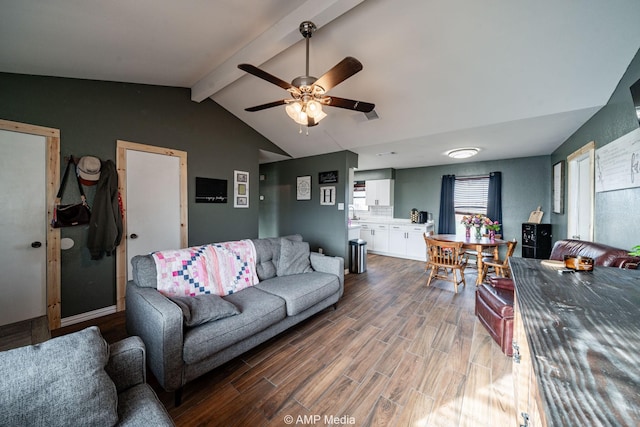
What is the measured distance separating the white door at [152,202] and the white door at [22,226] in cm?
71

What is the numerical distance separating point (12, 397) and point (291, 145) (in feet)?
14.3

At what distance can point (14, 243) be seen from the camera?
228 cm

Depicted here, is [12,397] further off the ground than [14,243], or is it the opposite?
[14,243]

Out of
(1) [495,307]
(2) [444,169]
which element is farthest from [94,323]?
(2) [444,169]

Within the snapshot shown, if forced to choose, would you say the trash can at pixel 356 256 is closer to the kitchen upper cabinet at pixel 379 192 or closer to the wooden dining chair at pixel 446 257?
the wooden dining chair at pixel 446 257

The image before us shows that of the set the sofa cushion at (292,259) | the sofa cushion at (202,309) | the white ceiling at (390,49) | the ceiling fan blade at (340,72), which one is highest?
the white ceiling at (390,49)

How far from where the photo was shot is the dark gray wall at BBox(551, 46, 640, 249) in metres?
1.88

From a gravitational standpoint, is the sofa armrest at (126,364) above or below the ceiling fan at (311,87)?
below

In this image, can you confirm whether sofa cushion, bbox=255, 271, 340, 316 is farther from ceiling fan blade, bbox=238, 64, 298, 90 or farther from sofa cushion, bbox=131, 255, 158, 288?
ceiling fan blade, bbox=238, 64, 298, 90

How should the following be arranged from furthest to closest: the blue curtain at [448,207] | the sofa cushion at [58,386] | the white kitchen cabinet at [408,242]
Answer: the blue curtain at [448,207] → the white kitchen cabinet at [408,242] → the sofa cushion at [58,386]

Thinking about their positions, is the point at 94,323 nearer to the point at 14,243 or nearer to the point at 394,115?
the point at 14,243

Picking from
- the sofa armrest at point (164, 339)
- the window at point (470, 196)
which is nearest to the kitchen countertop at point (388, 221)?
the window at point (470, 196)

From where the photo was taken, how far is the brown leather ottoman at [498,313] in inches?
76.4

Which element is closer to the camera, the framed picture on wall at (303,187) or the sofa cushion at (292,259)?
the sofa cushion at (292,259)
